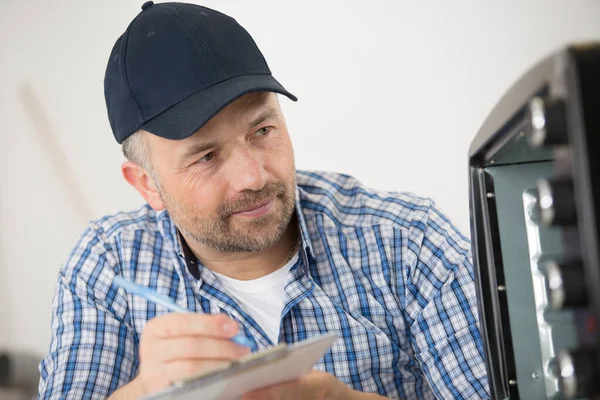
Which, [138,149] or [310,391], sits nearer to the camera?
[310,391]

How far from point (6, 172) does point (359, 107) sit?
1.27 metres

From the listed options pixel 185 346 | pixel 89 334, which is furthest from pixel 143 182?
pixel 185 346

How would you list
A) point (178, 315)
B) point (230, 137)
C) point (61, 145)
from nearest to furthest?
point (178, 315)
point (230, 137)
point (61, 145)

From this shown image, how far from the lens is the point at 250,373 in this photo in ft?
2.95

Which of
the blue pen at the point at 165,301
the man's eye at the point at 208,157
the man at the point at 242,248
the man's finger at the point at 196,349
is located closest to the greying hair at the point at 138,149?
the man at the point at 242,248

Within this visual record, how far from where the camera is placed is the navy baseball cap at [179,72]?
4.62ft

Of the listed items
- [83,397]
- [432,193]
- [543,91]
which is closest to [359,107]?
[432,193]

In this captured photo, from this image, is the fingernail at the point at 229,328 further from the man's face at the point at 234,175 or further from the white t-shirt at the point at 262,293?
the white t-shirt at the point at 262,293

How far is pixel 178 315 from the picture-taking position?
1054 millimetres

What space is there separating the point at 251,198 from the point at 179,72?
31 centimetres

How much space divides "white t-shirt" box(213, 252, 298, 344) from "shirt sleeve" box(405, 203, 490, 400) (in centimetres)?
30

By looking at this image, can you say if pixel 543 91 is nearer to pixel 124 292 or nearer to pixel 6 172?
pixel 124 292

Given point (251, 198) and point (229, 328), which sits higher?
point (251, 198)

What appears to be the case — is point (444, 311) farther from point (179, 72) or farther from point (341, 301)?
point (179, 72)
